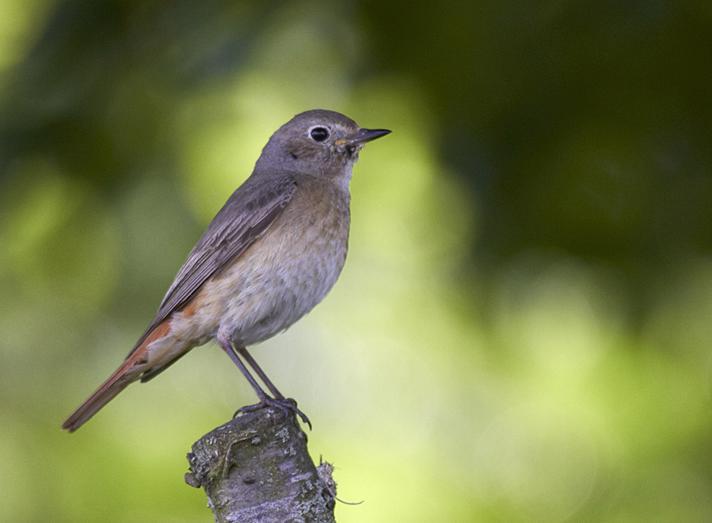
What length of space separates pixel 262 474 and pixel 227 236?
1.77 metres

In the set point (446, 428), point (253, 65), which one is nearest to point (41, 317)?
point (253, 65)

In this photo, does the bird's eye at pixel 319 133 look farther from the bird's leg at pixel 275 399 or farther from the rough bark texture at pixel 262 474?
the rough bark texture at pixel 262 474

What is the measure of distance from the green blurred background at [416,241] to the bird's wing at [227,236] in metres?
0.53

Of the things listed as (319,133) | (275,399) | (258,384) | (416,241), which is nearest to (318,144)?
(319,133)

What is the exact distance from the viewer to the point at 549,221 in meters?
5.10

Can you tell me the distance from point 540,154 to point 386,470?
1602 mm

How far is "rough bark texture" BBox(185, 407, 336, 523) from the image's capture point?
3031mm

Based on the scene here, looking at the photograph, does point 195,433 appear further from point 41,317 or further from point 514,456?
point 514,456

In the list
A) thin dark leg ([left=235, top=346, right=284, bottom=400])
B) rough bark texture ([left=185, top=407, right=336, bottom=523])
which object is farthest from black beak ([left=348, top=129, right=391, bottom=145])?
rough bark texture ([left=185, top=407, right=336, bottom=523])

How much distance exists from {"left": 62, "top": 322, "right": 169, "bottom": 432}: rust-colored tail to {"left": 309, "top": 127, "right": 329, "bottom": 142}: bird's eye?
1171 millimetres

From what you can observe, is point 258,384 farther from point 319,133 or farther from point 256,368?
point 319,133

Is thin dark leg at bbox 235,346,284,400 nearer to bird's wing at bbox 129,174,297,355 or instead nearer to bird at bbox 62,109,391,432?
bird at bbox 62,109,391,432

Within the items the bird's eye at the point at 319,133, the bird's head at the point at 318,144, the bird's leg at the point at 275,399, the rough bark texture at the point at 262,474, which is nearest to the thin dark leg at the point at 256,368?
the bird's leg at the point at 275,399

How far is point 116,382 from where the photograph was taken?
4445 millimetres
